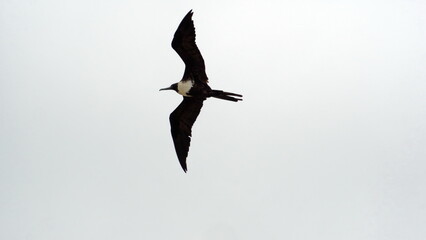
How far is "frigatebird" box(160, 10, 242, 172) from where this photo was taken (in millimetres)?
18453

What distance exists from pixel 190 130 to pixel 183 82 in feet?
4.85

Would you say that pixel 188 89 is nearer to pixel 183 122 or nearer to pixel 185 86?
pixel 185 86

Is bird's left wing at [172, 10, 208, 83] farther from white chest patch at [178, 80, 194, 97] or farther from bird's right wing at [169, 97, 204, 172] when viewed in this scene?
bird's right wing at [169, 97, 204, 172]

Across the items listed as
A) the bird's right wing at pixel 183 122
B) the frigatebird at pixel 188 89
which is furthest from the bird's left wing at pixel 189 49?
the bird's right wing at pixel 183 122

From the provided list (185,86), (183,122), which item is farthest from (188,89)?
(183,122)

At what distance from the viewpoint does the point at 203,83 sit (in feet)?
63.0

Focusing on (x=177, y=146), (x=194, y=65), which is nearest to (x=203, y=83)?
(x=194, y=65)

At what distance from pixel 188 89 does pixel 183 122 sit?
1205 mm

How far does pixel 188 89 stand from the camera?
63.7ft

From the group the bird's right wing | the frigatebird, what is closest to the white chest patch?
the frigatebird

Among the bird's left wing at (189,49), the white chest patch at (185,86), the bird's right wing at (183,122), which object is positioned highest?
the bird's left wing at (189,49)

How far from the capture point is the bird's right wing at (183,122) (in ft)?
66.0

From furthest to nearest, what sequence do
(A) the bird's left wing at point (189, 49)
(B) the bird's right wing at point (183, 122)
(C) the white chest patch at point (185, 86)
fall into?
(B) the bird's right wing at point (183, 122) → (C) the white chest patch at point (185, 86) → (A) the bird's left wing at point (189, 49)

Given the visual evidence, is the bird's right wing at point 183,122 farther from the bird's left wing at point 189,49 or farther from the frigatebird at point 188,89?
the bird's left wing at point 189,49
